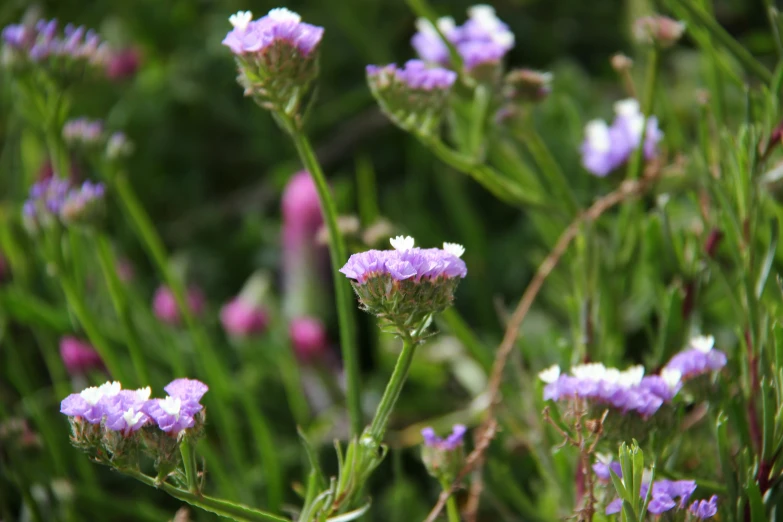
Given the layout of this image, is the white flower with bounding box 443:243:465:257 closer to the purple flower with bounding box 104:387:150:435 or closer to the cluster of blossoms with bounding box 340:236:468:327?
the cluster of blossoms with bounding box 340:236:468:327

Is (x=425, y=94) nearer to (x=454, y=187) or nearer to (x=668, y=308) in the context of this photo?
(x=668, y=308)

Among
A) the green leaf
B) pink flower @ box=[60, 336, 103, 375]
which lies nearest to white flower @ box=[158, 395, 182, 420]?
the green leaf

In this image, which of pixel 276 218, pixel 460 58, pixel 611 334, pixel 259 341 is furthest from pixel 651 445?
pixel 276 218

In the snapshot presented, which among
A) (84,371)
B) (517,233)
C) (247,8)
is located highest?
(247,8)

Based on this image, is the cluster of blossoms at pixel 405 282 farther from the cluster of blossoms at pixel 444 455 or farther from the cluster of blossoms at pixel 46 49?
the cluster of blossoms at pixel 46 49

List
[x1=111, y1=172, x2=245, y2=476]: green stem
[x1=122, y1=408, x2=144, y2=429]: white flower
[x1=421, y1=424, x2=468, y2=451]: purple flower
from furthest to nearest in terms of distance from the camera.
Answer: [x1=111, y1=172, x2=245, y2=476]: green stem, [x1=421, y1=424, x2=468, y2=451]: purple flower, [x1=122, y1=408, x2=144, y2=429]: white flower

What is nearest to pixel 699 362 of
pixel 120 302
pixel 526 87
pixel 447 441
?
pixel 447 441
